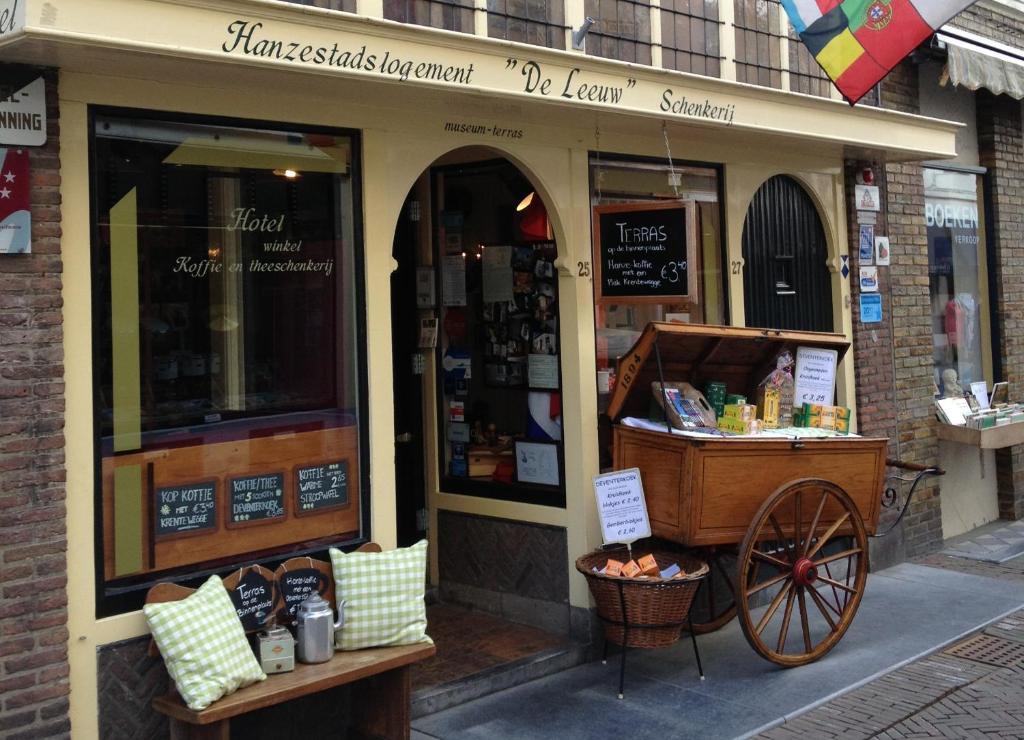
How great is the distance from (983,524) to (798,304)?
3607 mm

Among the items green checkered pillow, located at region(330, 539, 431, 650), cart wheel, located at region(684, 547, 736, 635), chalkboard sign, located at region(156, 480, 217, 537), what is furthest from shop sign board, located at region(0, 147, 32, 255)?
cart wheel, located at region(684, 547, 736, 635)

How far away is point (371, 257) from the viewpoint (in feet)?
19.2

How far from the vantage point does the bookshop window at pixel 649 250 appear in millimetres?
6621

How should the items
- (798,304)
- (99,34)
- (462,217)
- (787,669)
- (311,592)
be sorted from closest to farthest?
(99,34), (311,592), (787,669), (462,217), (798,304)

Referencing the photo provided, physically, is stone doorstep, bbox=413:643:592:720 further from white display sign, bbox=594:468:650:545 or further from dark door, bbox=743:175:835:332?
dark door, bbox=743:175:835:332

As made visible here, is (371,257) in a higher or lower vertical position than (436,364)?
higher

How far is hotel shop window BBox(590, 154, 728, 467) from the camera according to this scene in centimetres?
662

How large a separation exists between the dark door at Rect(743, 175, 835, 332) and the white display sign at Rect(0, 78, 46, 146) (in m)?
5.25

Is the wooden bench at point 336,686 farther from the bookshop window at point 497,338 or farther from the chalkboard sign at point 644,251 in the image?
the chalkboard sign at point 644,251

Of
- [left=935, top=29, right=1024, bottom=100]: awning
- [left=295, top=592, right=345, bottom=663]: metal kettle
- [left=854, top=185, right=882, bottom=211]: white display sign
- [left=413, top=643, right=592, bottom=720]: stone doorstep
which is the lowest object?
[left=413, top=643, right=592, bottom=720]: stone doorstep

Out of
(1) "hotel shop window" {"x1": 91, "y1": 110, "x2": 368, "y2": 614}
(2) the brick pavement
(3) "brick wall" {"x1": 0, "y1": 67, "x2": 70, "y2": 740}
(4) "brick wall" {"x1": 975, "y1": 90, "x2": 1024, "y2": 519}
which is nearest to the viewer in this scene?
(3) "brick wall" {"x1": 0, "y1": 67, "x2": 70, "y2": 740}

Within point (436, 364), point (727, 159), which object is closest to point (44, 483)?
point (436, 364)

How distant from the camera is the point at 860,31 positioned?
6625 millimetres

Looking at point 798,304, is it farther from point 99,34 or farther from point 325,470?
point 99,34
